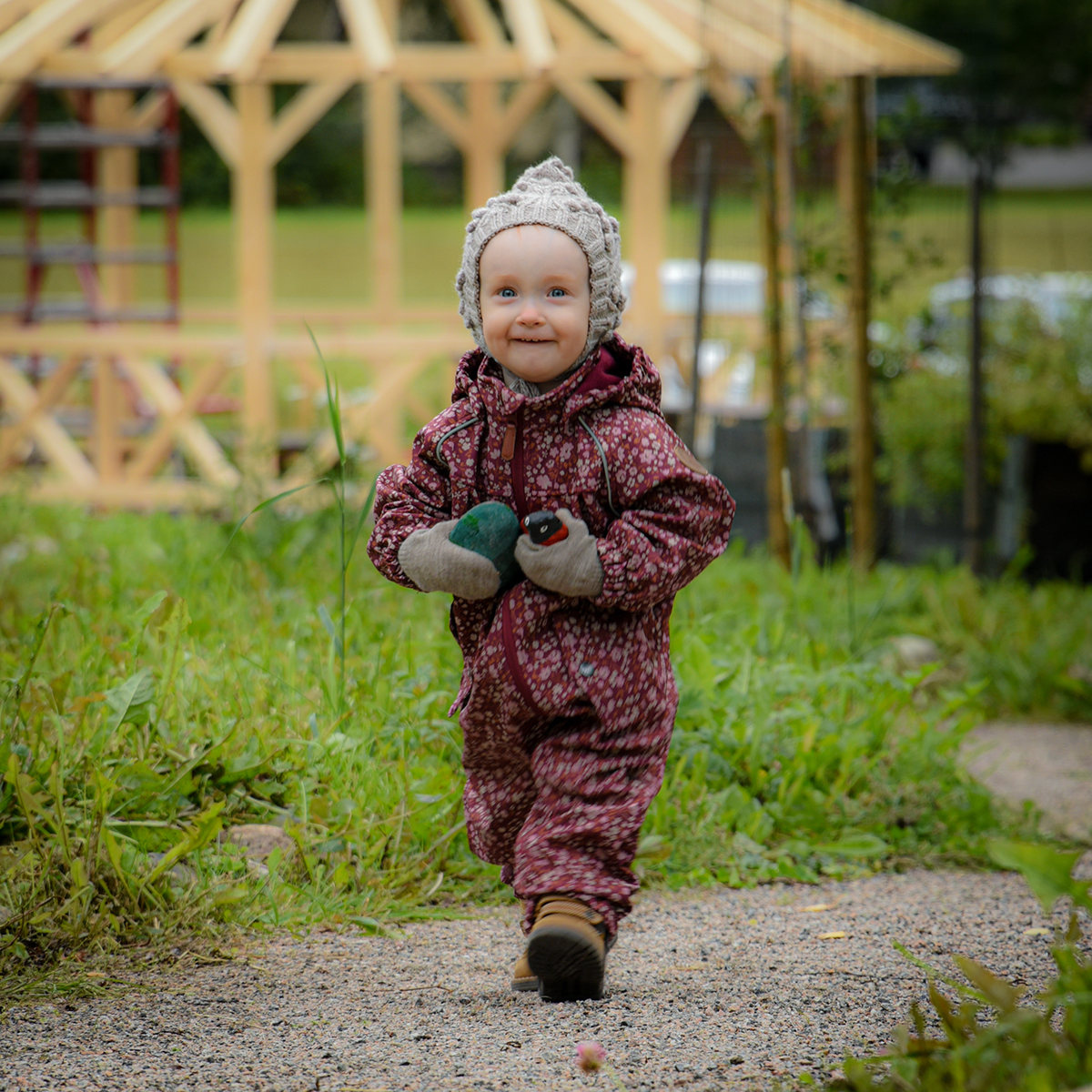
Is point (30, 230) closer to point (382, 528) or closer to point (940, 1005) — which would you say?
point (382, 528)

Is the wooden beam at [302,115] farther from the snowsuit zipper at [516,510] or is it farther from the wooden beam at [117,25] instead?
the snowsuit zipper at [516,510]

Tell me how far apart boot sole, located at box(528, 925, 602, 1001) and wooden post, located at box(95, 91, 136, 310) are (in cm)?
807

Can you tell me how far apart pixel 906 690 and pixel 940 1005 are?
191cm

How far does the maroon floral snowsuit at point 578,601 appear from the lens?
239 cm

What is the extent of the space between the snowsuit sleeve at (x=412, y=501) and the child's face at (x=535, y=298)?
0.59ft

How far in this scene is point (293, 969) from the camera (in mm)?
2604

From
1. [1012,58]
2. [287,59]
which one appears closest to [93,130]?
[287,59]

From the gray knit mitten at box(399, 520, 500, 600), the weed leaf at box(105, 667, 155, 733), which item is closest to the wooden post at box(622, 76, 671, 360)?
the weed leaf at box(105, 667, 155, 733)

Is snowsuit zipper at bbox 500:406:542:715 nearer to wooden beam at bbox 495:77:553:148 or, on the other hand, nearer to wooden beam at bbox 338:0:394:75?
wooden beam at bbox 338:0:394:75

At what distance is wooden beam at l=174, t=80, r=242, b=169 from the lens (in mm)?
7723

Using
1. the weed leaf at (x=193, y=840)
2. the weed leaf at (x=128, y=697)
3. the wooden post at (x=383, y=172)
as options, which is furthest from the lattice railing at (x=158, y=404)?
the weed leaf at (x=193, y=840)

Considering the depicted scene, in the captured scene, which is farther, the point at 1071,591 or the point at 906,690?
the point at 1071,591

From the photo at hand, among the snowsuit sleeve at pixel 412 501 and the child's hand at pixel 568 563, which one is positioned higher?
the snowsuit sleeve at pixel 412 501

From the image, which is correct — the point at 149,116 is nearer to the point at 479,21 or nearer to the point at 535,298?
the point at 479,21
